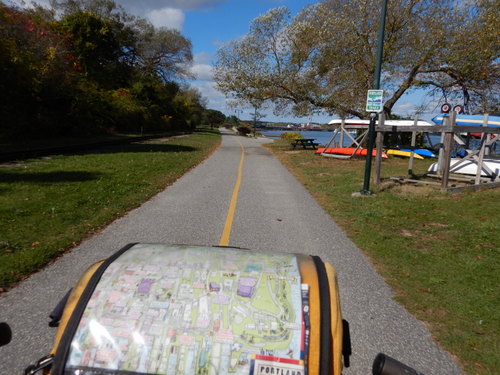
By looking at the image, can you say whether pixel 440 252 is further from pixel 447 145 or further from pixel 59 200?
pixel 59 200

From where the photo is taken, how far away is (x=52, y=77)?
2509 cm

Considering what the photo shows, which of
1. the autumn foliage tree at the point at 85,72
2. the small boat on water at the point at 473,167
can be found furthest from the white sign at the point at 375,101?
the autumn foliage tree at the point at 85,72

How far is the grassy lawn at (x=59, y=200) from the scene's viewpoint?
218 inches

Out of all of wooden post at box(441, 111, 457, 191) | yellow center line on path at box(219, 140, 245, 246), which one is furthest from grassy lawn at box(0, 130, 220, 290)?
wooden post at box(441, 111, 457, 191)

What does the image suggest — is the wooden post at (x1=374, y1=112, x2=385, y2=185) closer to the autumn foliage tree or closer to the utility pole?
the utility pole

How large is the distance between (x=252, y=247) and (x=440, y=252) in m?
3.11

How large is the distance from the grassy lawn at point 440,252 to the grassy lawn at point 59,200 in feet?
15.8

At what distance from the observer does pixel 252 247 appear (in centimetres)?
602

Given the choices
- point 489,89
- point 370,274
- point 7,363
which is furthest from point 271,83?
point 7,363

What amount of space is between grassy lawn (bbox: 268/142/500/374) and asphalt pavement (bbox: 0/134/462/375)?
245 millimetres

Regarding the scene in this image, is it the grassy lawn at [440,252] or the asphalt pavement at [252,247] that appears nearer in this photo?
the asphalt pavement at [252,247]

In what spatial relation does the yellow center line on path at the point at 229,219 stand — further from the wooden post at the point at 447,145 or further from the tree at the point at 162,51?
the tree at the point at 162,51

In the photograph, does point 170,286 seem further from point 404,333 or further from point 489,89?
point 489,89

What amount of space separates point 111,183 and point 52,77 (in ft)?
59.5
